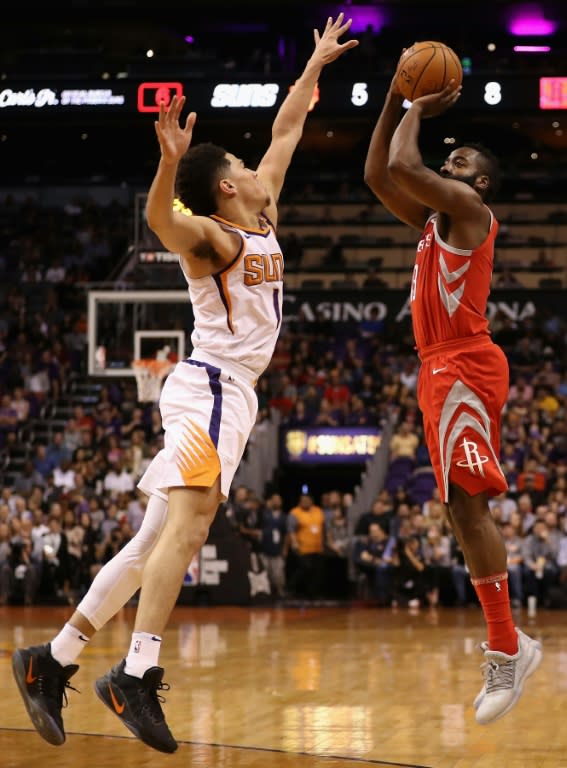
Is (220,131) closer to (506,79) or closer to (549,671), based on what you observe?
(506,79)

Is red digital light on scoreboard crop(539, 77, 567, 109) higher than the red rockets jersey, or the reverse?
red digital light on scoreboard crop(539, 77, 567, 109)

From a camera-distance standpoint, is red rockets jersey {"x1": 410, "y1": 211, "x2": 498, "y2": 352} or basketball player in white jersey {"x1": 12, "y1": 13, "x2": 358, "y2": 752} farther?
red rockets jersey {"x1": 410, "y1": 211, "x2": 498, "y2": 352}

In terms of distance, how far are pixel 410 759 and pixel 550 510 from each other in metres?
10.8

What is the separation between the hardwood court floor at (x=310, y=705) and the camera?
5258 millimetres

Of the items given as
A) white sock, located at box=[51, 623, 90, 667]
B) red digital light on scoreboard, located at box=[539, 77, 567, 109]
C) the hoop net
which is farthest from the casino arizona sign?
white sock, located at box=[51, 623, 90, 667]

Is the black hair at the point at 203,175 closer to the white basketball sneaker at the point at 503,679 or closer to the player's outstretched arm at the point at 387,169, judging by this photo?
the player's outstretched arm at the point at 387,169

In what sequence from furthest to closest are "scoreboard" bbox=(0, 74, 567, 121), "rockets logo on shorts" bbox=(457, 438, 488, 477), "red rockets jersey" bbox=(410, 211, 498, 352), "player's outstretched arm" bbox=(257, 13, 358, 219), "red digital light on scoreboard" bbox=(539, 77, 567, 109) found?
"scoreboard" bbox=(0, 74, 567, 121) → "red digital light on scoreboard" bbox=(539, 77, 567, 109) → "player's outstretched arm" bbox=(257, 13, 358, 219) → "red rockets jersey" bbox=(410, 211, 498, 352) → "rockets logo on shorts" bbox=(457, 438, 488, 477)

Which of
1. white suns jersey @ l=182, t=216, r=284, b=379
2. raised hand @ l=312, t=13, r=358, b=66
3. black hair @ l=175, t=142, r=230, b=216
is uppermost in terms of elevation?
raised hand @ l=312, t=13, r=358, b=66

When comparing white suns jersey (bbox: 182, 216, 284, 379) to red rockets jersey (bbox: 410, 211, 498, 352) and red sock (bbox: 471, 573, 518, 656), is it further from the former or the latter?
red sock (bbox: 471, 573, 518, 656)

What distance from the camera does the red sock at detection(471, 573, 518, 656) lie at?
535 centimetres

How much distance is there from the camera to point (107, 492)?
57.7 feet

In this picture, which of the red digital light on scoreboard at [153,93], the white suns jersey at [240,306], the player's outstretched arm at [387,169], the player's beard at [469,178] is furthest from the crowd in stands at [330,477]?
the white suns jersey at [240,306]

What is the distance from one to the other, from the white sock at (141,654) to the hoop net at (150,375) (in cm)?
1154

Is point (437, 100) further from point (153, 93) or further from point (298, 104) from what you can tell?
point (153, 93)
